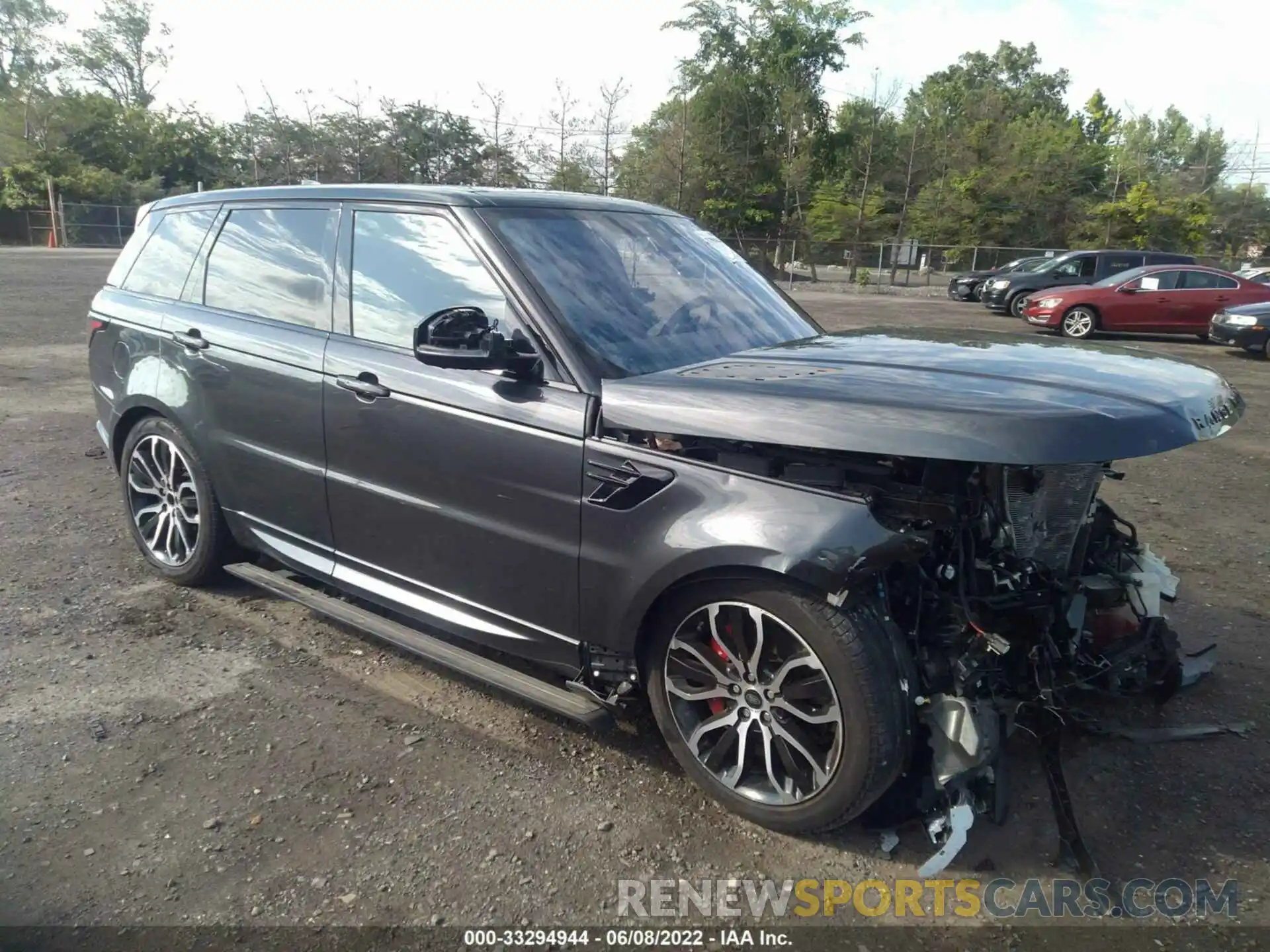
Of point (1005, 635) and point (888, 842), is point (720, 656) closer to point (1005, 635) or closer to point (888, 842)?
point (888, 842)

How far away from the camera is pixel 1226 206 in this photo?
50.6 m

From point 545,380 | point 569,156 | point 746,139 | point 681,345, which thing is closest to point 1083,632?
point 681,345

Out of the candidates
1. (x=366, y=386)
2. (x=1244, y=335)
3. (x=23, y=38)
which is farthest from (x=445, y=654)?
(x=23, y=38)

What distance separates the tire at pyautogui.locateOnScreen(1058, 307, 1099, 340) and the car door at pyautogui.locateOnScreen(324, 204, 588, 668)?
690 inches

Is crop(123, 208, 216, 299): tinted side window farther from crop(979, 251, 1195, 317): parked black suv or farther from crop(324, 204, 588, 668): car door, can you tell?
crop(979, 251, 1195, 317): parked black suv

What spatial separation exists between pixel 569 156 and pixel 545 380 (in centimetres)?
3382

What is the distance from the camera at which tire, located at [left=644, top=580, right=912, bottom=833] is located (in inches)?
102

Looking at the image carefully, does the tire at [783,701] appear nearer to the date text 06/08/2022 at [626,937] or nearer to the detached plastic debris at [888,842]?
the detached plastic debris at [888,842]

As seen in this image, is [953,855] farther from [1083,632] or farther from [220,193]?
[220,193]

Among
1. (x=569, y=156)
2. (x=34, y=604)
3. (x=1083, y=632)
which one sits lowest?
(x=34, y=604)

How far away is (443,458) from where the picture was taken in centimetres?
326

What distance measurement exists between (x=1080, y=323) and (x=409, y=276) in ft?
58.8

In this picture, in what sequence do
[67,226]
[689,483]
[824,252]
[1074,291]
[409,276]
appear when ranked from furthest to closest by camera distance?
[67,226], [824,252], [1074,291], [409,276], [689,483]

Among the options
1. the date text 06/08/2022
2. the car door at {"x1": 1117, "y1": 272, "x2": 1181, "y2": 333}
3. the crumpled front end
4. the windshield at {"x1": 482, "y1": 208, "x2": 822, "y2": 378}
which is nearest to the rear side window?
the car door at {"x1": 1117, "y1": 272, "x2": 1181, "y2": 333}
